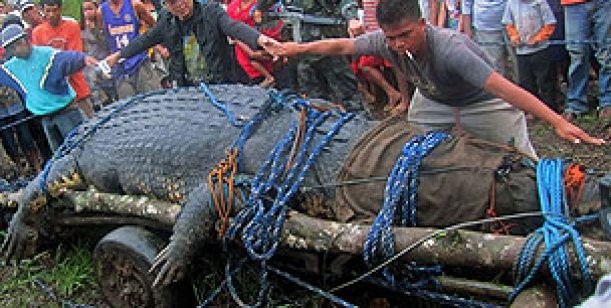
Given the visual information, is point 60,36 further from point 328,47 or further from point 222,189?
point 222,189

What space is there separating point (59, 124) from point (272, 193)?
374cm

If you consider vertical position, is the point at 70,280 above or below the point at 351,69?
below

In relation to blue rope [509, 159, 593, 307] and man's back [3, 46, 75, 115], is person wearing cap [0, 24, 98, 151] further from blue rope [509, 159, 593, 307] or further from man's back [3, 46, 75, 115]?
blue rope [509, 159, 593, 307]

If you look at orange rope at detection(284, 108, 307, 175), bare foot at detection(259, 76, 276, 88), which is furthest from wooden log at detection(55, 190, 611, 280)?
bare foot at detection(259, 76, 276, 88)

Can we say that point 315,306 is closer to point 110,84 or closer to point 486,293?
point 486,293

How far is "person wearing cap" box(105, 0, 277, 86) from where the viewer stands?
586 centimetres

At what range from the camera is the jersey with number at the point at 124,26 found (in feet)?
28.1

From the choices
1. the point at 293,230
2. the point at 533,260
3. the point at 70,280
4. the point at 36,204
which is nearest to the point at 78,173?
the point at 36,204

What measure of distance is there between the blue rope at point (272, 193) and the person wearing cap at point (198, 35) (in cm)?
168

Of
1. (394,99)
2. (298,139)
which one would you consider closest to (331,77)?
(394,99)

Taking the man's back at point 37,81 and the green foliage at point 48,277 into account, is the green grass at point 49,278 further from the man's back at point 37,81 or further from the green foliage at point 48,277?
the man's back at point 37,81

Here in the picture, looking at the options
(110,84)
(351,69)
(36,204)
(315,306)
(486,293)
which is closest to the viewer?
(486,293)

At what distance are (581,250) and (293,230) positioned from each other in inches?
52.8

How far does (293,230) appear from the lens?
3650 millimetres
